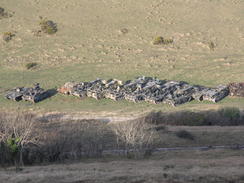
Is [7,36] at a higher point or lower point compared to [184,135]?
higher

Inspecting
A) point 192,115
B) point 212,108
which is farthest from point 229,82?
point 192,115

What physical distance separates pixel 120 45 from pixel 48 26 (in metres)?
10.7

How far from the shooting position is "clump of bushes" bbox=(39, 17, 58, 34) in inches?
2544

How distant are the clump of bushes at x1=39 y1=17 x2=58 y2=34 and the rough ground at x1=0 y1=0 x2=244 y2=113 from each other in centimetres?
66

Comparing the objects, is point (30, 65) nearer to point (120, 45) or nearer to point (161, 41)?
point (120, 45)

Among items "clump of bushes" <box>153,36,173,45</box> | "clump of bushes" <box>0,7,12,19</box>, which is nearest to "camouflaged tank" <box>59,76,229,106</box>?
"clump of bushes" <box>153,36,173,45</box>

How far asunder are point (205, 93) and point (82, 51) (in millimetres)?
19668

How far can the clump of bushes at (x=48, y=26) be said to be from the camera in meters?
64.6

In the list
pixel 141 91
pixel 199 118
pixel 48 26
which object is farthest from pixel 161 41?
pixel 199 118

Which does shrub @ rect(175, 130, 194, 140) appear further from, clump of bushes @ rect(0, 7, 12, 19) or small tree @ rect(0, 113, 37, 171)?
clump of bushes @ rect(0, 7, 12, 19)

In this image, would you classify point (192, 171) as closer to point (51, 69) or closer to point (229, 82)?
point (229, 82)

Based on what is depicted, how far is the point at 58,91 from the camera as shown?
49562 millimetres

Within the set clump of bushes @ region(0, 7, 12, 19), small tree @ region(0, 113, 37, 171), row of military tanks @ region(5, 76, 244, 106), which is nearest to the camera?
small tree @ region(0, 113, 37, 171)

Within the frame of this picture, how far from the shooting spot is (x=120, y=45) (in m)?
61.1
